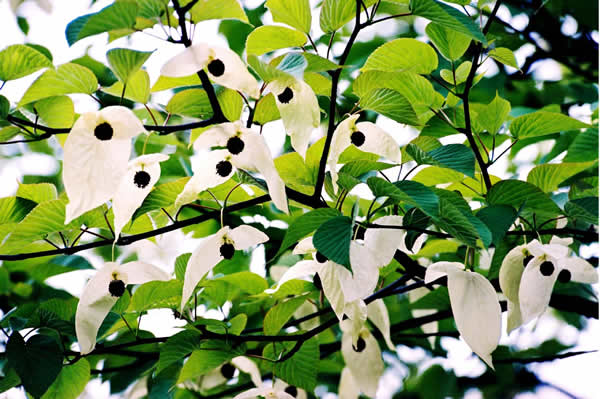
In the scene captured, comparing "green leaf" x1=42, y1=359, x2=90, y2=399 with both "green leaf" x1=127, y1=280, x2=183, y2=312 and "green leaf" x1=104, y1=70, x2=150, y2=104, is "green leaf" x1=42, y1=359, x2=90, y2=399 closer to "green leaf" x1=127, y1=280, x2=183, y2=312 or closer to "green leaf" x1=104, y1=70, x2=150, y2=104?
"green leaf" x1=127, y1=280, x2=183, y2=312

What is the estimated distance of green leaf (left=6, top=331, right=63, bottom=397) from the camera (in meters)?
0.76

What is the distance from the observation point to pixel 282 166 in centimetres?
72

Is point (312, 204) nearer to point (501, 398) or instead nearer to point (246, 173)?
point (246, 173)

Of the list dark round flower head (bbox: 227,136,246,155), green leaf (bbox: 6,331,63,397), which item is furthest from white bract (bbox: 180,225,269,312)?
green leaf (bbox: 6,331,63,397)

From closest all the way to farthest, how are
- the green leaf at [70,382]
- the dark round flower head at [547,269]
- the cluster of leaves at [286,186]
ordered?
the cluster of leaves at [286,186], the dark round flower head at [547,269], the green leaf at [70,382]

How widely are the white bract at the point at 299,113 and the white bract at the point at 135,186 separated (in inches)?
5.1

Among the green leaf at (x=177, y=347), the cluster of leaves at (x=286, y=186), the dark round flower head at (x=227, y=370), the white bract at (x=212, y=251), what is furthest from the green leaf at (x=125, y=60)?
the dark round flower head at (x=227, y=370)

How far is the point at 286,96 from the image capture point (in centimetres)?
64

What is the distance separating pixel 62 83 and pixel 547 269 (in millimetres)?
571

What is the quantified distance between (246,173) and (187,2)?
0.18 metres

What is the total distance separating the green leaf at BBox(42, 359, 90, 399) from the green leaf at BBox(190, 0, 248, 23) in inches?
20.6

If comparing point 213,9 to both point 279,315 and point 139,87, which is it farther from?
point 279,315

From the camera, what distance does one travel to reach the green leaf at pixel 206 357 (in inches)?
32.2

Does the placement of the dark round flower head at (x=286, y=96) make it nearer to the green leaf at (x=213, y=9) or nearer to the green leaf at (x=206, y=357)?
the green leaf at (x=213, y=9)
